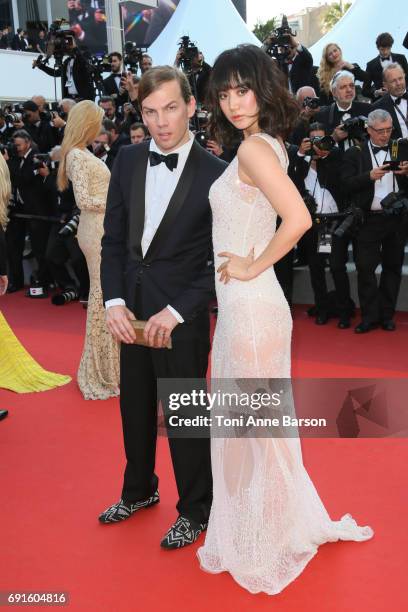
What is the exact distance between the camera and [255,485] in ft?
7.72

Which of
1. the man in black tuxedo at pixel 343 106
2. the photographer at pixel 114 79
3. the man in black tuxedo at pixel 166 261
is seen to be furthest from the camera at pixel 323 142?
the photographer at pixel 114 79

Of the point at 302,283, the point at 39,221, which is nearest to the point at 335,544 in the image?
the point at 302,283

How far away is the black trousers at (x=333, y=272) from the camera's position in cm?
590

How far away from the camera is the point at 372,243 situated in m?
5.63

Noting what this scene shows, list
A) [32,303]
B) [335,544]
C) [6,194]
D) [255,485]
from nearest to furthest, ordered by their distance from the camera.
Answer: [255,485] → [335,544] → [6,194] → [32,303]

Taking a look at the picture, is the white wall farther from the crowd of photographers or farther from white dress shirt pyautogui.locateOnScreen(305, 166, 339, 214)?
white dress shirt pyautogui.locateOnScreen(305, 166, 339, 214)

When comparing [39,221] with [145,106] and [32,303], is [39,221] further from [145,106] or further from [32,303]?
[145,106]

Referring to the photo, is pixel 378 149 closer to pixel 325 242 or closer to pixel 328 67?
pixel 325 242

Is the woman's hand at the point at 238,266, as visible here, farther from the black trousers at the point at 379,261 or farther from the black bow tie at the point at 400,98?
the black bow tie at the point at 400,98

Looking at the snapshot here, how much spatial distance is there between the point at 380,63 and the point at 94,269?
4.76 m

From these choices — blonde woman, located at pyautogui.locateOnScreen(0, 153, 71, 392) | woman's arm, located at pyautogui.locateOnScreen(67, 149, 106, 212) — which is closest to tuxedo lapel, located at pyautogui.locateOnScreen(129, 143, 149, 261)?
woman's arm, located at pyautogui.locateOnScreen(67, 149, 106, 212)

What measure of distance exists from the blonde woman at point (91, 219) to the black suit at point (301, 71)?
405cm

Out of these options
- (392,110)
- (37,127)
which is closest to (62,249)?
(37,127)

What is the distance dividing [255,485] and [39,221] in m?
5.88
